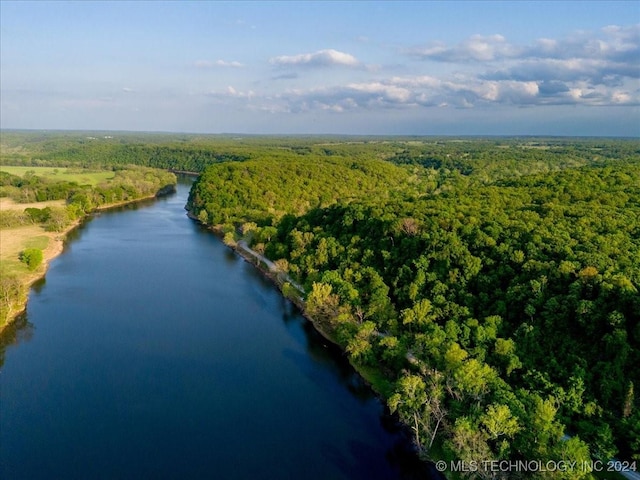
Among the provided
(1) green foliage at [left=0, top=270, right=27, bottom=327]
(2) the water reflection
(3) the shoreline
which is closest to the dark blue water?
(2) the water reflection

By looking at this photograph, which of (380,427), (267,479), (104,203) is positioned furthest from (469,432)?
(104,203)

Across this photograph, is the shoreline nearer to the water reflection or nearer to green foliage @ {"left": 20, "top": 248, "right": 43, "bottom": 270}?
the water reflection

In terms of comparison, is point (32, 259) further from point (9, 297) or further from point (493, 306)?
point (493, 306)

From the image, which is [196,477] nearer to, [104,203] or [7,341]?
[7,341]

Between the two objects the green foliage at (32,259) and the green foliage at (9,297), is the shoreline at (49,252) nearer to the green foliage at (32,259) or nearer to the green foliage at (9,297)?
the green foliage at (9,297)

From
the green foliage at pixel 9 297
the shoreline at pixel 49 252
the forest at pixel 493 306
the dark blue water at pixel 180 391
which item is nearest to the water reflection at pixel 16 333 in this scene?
the dark blue water at pixel 180 391

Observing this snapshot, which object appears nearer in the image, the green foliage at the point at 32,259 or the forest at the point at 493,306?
the forest at the point at 493,306

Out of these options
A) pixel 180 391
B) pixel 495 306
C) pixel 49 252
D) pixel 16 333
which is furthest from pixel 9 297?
pixel 495 306
